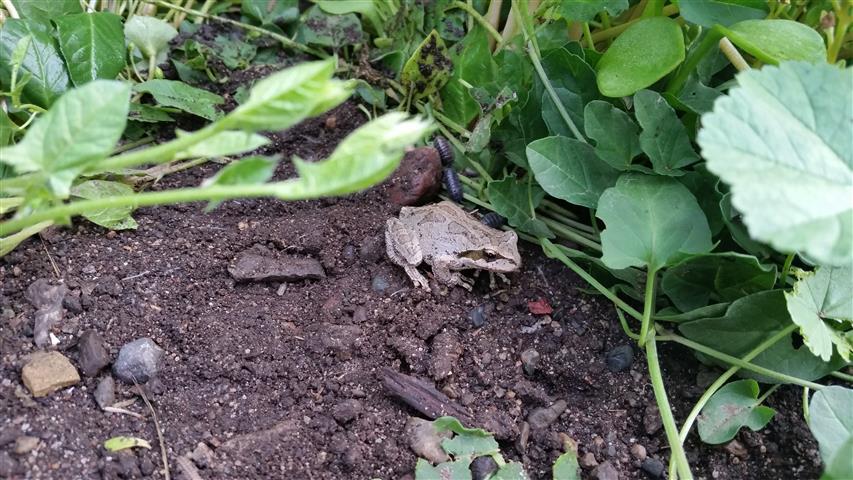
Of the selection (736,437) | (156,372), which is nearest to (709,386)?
(736,437)

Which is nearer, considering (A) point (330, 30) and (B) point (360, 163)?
(B) point (360, 163)

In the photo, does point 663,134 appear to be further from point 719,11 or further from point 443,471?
point 443,471

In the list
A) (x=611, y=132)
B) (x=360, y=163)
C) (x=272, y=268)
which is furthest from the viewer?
(x=272, y=268)

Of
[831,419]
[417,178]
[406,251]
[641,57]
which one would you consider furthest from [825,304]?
[417,178]

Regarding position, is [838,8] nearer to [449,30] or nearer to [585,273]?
[585,273]

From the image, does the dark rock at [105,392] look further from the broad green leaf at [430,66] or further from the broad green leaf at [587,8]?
the broad green leaf at [587,8]

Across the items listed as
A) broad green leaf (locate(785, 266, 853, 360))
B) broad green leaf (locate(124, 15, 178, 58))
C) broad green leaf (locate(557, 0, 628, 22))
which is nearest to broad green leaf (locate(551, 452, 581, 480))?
broad green leaf (locate(785, 266, 853, 360))

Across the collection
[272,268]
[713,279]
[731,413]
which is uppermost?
[713,279]

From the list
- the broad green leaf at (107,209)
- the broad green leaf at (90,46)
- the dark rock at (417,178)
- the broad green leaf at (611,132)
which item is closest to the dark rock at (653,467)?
the broad green leaf at (611,132)
